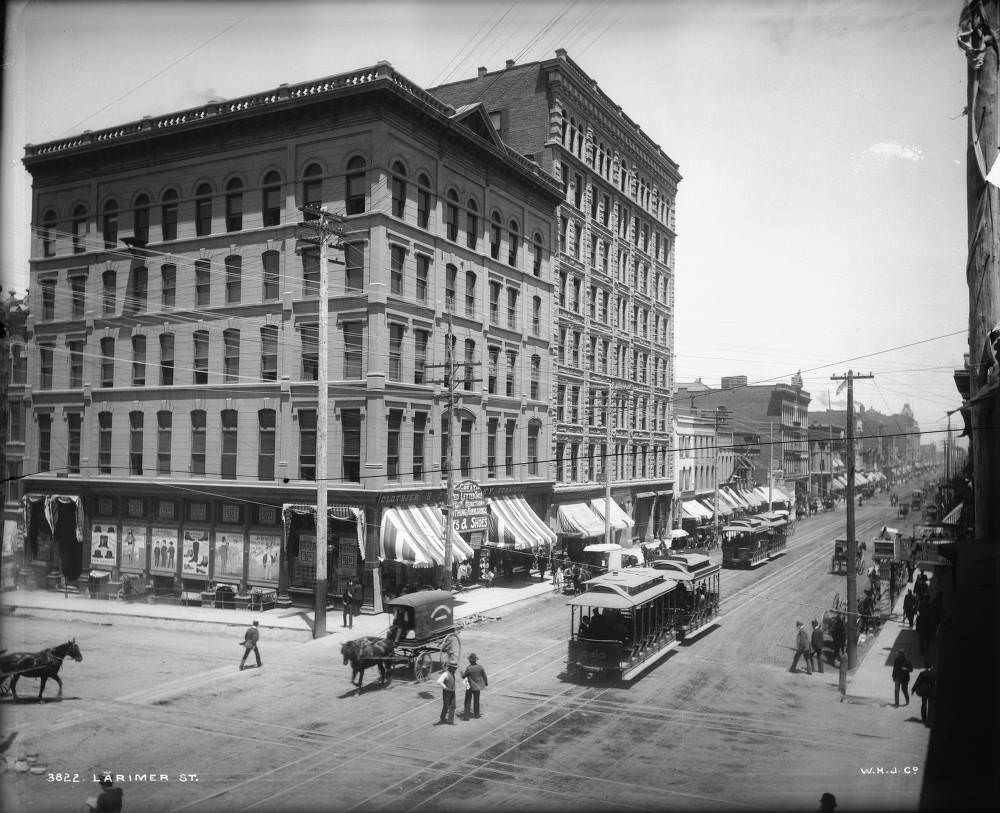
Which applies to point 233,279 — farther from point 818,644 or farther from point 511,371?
point 818,644

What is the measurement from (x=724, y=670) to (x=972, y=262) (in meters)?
14.2

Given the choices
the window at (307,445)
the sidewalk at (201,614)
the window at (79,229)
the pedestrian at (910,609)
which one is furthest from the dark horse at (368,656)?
the window at (79,229)

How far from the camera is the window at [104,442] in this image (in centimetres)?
3375

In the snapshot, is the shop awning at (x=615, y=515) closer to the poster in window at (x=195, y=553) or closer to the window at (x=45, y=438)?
the poster in window at (x=195, y=553)

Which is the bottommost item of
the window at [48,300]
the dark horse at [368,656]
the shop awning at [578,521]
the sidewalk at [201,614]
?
the sidewalk at [201,614]

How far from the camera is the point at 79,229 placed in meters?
33.8

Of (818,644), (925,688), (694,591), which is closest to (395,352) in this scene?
(694,591)

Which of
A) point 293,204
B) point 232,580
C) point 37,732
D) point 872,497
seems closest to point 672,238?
point 293,204

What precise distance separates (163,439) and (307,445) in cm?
739

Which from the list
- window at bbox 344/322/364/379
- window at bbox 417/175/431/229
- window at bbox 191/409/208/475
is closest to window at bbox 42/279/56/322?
window at bbox 191/409/208/475

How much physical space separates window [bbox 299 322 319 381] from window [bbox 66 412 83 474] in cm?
1144

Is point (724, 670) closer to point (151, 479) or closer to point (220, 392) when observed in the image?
point (220, 392)

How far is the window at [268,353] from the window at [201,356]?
2.83m

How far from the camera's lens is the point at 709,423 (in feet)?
232
